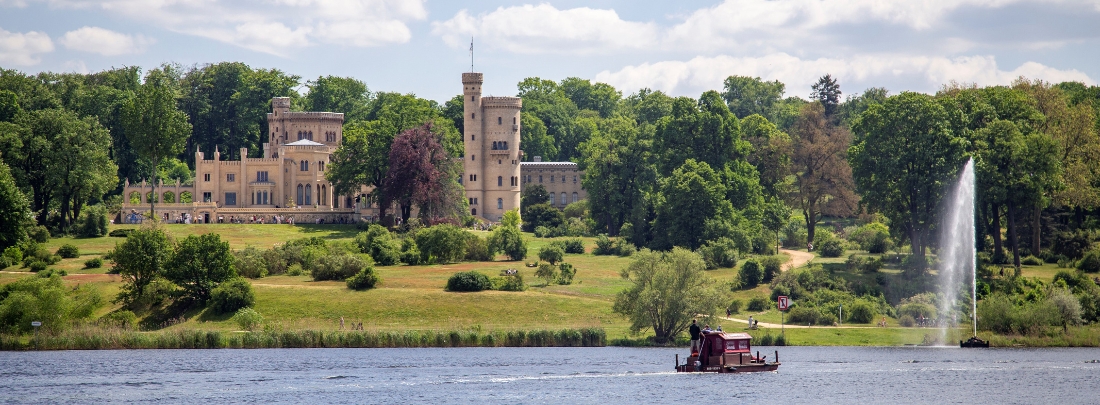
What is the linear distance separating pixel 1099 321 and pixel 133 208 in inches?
2975

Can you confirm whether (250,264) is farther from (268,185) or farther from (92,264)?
(268,185)

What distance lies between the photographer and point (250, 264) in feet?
295

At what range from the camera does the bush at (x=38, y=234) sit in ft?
322

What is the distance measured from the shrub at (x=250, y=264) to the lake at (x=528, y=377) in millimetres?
20587

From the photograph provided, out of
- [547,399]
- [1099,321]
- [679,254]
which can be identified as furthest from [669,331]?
[1099,321]

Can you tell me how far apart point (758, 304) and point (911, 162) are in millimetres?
Result: 16697

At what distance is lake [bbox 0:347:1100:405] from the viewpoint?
5212 cm

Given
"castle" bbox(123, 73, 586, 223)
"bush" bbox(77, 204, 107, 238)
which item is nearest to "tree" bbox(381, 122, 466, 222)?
"castle" bbox(123, 73, 586, 223)

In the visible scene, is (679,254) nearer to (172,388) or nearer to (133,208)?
(172,388)

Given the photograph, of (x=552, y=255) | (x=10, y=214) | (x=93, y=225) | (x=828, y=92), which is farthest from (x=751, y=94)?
(x=10, y=214)

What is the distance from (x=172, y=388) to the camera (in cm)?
5291

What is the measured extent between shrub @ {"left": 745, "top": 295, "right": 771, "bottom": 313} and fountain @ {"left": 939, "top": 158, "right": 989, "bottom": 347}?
1025cm

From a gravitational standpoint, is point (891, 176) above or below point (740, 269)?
above

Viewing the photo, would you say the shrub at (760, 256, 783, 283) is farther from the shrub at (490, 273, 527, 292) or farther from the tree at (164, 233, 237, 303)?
the tree at (164, 233, 237, 303)
